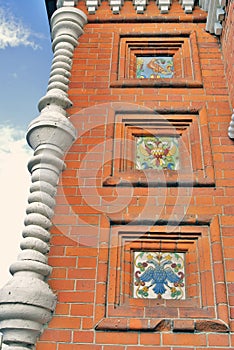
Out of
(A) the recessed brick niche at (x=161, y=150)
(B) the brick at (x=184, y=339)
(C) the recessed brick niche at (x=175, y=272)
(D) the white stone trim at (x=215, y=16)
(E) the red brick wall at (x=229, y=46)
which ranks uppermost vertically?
(D) the white stone trim at (x=215, y=16)

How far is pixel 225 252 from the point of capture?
3320 mm

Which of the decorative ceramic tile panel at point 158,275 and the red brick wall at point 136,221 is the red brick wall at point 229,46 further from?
the decorative ceramic tile panel at point 158,275

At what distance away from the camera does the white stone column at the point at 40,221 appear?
2.95 meters

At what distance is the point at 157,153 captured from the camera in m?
4.07

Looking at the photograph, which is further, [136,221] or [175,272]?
[136,221]

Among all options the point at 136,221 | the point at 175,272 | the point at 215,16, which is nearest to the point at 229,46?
the point at 215,16

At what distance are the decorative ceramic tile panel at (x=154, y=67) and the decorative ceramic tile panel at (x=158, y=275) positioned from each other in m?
2.11

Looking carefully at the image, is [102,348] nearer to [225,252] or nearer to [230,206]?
[225,252]

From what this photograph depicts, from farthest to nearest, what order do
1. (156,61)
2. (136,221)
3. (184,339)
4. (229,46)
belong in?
1. (156,61)
2. (229,46)
3. (136,221)
4. (184,339)

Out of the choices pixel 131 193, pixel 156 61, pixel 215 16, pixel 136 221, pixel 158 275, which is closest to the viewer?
pixel 158 275

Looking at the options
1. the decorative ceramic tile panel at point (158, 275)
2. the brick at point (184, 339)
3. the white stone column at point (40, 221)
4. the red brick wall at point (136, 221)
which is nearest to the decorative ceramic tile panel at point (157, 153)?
the red brick wall at point (136, 221)

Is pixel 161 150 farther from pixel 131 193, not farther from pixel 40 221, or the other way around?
pixel 40 221

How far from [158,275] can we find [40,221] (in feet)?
3.22

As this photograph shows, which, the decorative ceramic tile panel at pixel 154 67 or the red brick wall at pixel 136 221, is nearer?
the red brick wall at pixel 136 221
